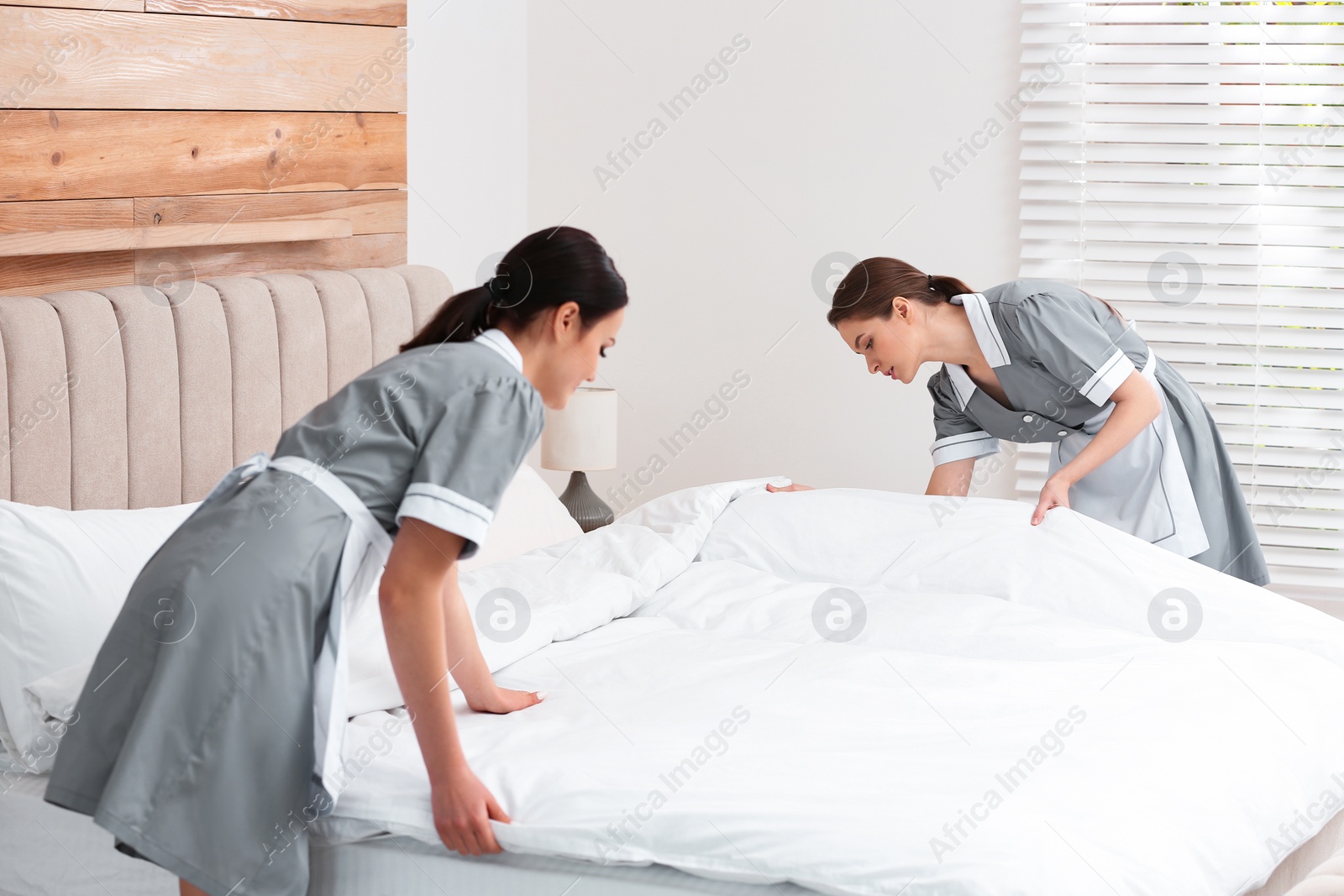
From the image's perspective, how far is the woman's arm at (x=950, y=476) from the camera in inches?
104

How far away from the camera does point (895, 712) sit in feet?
5.24

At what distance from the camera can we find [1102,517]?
2.47m

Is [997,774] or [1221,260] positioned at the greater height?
[1221,260]

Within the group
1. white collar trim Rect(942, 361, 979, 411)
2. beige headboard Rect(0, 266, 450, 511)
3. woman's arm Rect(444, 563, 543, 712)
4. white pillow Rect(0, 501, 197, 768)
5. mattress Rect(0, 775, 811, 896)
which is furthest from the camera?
white collar trim Rect(942, 361, 979, 411)

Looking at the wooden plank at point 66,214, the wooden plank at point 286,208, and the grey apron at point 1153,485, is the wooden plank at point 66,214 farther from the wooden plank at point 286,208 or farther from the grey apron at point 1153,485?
the grey apron at point 1153,485

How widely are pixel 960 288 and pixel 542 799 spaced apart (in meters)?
1.45

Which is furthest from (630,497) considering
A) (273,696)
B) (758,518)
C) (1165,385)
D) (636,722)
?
(273,696)

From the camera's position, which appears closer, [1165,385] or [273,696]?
[273,696]

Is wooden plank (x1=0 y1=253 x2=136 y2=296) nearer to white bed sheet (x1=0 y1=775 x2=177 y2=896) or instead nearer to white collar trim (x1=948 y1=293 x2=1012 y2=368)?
white bed sheet (x1=0 y1=775 x2=177 y2=896)

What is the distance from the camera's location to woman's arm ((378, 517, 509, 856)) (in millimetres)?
1236

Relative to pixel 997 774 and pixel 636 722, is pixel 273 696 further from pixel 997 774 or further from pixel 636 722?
pixel 997 774

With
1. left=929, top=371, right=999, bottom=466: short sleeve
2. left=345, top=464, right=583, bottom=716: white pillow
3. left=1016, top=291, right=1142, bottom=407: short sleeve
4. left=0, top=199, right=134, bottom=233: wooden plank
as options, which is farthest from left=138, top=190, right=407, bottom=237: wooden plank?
left=1016, top=291, right=1142, bottom=407: short sleeve

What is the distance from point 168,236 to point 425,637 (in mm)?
1345

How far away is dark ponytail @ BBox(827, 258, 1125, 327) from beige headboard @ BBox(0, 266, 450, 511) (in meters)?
0.94
